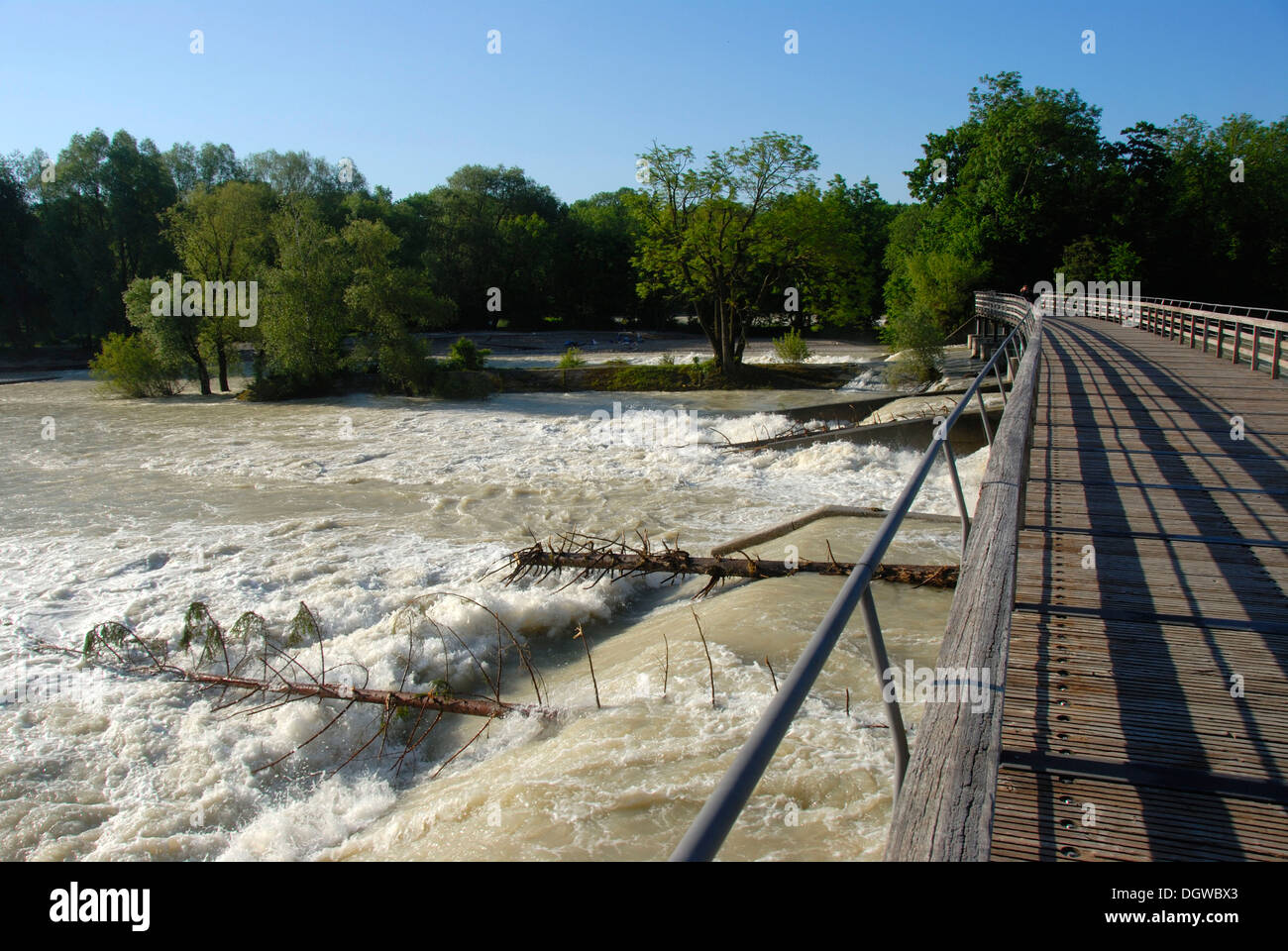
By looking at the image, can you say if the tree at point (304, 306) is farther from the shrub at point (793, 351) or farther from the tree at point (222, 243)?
the shrub at point (793, 351)

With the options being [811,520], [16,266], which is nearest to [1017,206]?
[811,520]

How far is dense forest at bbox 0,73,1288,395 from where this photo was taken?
40844 millimetres

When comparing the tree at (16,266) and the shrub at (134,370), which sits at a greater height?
the tree at (16,266)

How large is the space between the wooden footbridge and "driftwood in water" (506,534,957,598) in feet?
6.37

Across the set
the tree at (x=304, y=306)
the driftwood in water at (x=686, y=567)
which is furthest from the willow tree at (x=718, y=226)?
the driftwood in water at (x=686, y=567)

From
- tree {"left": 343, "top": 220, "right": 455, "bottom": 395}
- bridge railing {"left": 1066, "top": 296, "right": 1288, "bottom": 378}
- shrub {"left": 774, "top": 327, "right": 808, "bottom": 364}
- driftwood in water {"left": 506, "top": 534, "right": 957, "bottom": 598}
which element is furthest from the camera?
shrub {"left": 774, "top": 327, "right": 808, "bottom": 364}

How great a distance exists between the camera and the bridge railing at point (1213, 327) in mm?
13323

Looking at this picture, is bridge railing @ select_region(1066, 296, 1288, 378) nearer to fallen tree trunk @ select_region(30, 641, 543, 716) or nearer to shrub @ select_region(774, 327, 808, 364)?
shrub @ select_region(774, 327, 808, 364)

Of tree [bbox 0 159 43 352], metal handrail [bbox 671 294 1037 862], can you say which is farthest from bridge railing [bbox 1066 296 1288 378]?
tree [bbox 0 159 43 352]

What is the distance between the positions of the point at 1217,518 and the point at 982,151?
192 feet

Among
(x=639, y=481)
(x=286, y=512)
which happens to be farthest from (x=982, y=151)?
(x=286, y=512)

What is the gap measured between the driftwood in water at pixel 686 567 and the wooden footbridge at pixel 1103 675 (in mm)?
1941

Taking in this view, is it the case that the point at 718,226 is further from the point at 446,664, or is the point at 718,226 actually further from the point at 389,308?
the point at 446,664
